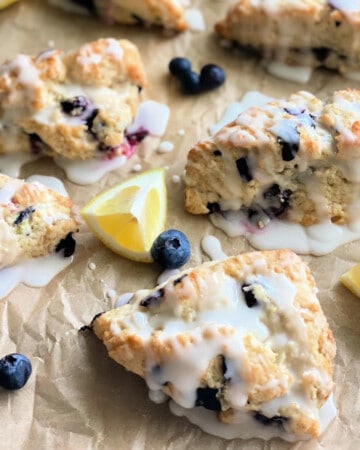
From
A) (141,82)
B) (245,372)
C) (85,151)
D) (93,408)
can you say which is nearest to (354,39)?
(141,82)

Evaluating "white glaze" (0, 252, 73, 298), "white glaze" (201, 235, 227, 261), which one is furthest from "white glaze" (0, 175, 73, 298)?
"white glaze" (201, 235, 227, 261)

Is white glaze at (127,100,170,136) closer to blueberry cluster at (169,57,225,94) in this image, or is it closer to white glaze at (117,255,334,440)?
blueberry cluster at (169,57,225,94)

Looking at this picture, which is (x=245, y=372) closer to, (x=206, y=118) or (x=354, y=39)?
(x=206, y=118)

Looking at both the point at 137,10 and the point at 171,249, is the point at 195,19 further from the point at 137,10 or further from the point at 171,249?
the point at 171,249

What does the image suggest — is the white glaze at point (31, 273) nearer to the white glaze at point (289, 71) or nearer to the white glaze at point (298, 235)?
the white glaze at point (298, 235)

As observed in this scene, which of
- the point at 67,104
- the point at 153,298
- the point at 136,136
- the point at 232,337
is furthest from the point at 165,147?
the point at 232,337
